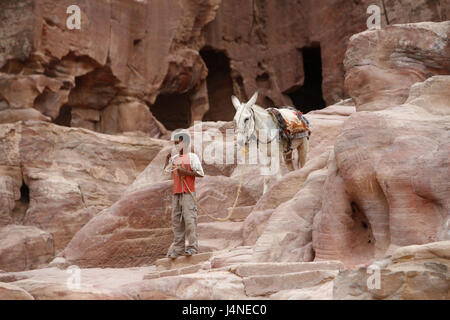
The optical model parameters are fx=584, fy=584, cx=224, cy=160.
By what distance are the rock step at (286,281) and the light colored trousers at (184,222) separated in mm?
2681

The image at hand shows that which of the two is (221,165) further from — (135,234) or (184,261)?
(184,261)

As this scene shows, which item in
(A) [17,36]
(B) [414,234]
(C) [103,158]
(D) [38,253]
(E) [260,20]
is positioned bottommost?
(D) [38,253]

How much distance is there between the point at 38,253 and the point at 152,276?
834 cm

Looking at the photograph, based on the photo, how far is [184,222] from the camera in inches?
349

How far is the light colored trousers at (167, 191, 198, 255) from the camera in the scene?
28.4 feet

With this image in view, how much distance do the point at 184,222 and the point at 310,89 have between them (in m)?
25.0

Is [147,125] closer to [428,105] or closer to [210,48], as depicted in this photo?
[210,48]

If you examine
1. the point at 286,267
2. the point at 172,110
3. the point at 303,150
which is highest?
the point at 172,110

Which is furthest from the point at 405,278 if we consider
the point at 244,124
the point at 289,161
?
Result: the point at 289,161

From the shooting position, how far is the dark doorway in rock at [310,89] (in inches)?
1249

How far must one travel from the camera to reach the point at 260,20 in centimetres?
3008

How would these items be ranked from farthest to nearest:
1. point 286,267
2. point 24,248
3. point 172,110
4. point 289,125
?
point 172,110
point 24,248
point 289,125
point 286,267
